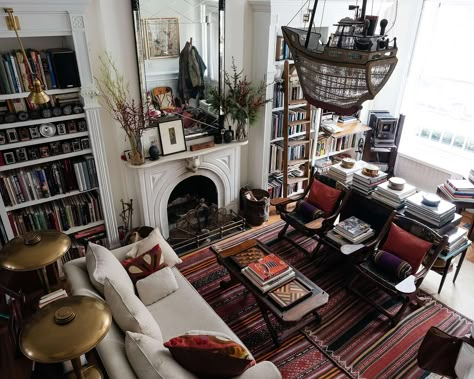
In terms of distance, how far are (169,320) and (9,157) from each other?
199 centimetres

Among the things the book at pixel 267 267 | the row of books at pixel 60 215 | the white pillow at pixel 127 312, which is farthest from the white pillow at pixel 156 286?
the row of books at pixel 60 215

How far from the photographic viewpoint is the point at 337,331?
3363 millimetres

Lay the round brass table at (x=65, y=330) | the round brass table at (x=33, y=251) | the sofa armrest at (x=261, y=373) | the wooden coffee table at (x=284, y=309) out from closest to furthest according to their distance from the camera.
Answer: the round brass table at (x=65, y=330) → the round brass table at (x=33, y=251) → the sofa armrest at (x=261, y=373) → the wooden coffee table at (x=284, y=309)

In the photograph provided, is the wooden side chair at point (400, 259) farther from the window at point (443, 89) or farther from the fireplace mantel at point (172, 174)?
the window at point (443, 89)

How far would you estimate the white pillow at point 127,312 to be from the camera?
2.41m

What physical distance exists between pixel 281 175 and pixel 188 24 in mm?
2410

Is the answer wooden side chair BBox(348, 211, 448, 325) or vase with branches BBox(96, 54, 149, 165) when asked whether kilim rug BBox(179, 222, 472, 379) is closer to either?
wooden side chair BBox(348, 211, 448, 325)

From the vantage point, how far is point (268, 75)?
175 inches

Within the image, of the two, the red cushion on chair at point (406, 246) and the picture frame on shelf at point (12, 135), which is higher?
the picture frame on shelf at point (12, 135)

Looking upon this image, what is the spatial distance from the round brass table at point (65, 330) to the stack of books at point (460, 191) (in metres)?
4.35

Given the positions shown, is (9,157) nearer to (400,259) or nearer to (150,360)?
(150,360)

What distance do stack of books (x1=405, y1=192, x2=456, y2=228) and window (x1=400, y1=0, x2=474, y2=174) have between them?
171 cm

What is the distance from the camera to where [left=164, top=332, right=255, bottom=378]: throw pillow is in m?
2.10

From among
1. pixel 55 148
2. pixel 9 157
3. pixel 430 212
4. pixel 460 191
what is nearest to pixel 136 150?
pixel 55 148
